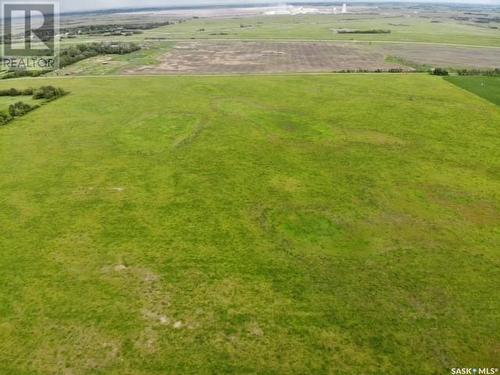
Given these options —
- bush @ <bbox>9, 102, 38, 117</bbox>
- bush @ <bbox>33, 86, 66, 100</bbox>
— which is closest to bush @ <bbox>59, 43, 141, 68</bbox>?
bush @ <bbox>33, 86, 66, 100</bbox>

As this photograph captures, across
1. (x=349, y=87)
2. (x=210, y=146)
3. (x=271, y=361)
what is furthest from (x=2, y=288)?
(x=349, y=87)

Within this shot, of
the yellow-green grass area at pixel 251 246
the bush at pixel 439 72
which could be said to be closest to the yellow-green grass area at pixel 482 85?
the bush at pixel 439 72

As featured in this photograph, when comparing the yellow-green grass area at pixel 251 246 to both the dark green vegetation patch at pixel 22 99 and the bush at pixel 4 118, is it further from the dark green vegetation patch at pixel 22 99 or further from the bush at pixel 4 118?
the dark green vegetation patch at pixel 22 99

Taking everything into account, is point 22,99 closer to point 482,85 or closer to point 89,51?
point 89,51

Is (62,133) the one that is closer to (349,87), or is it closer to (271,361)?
(271,361)

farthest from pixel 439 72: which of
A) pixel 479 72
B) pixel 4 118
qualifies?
pixel 4 118

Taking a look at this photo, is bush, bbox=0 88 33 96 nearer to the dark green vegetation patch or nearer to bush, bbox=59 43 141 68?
the dark green vegetation patch
